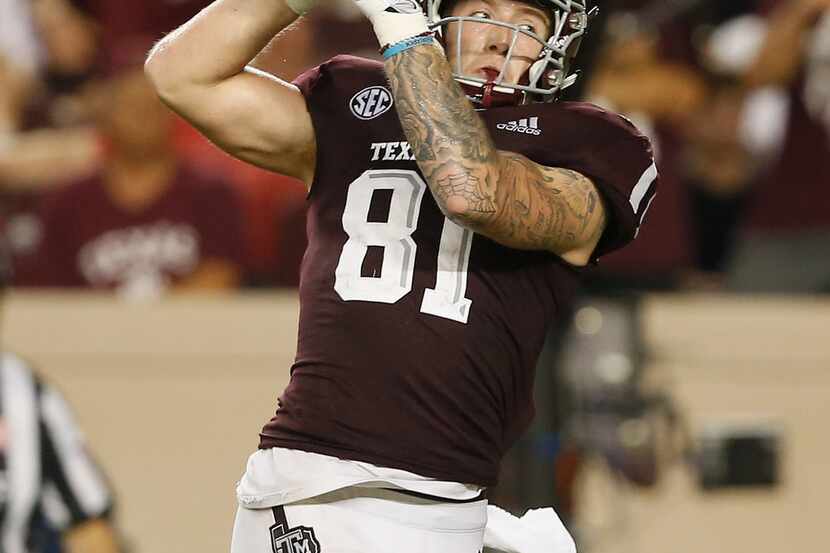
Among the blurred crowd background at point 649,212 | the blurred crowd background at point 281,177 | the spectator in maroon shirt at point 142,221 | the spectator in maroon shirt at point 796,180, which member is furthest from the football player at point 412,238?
the spectator in maroon shirt at point 796,180

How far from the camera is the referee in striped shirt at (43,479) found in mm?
4336

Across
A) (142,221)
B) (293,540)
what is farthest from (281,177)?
(293,540)

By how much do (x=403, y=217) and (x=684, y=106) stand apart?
3.81 metres

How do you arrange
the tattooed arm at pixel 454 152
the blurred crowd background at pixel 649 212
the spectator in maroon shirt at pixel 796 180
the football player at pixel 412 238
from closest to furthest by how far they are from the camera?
the tattooed arm at pixel 454 152 < the football player at pixel 412 238 < the blurred crowd background at pixel 649 212 < the spectator in maroon shirt at pixel 796 180

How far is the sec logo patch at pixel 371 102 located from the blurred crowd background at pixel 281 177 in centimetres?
237

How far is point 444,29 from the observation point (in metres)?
2.55

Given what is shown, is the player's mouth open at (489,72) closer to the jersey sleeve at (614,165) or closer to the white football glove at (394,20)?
the jersey sleeve at (614,165)

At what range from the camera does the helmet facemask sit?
8.20 feet

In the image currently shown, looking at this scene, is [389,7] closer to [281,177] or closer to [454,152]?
[454,152]

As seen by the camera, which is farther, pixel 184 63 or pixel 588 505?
pixel 588 505

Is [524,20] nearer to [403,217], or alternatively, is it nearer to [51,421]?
[403,217]

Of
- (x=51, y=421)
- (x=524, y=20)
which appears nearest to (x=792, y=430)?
(x=51, y=421)

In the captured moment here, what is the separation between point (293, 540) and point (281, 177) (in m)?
3.16

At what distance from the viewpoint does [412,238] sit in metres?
2.43
